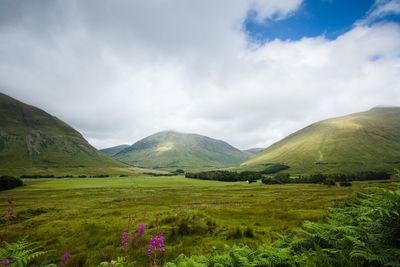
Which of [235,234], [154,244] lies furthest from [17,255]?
[235,234]

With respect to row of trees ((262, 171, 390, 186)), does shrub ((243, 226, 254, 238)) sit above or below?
below

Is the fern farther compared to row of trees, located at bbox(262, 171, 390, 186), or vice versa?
row of trees, located at bbox(262, 171, 390, 186)

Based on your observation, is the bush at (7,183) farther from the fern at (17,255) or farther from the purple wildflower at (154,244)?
the purple wildflower at (154,244)

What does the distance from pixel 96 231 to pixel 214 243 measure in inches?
480

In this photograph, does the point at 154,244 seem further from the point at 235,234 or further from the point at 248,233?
the point at 248,233

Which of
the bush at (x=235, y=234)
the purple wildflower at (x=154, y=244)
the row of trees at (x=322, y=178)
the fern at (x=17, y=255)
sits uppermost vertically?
the row of trees at (x=322, y=178)

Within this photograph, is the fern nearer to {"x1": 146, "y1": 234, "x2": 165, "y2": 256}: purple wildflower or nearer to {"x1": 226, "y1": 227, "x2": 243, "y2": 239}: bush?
{"x1": 146, "y1": 234, "x2": 165, "y2": 256}: purple wildflower

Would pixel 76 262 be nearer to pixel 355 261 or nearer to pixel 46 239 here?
pixel 46 239

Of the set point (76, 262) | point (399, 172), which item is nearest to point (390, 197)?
point (399, 172)

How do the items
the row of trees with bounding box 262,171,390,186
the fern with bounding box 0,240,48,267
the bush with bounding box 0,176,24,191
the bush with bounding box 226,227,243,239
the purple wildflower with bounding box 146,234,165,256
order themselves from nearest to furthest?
the fern with bounding box 0,240,48,267 → the purple wildflower with bounding box 146,234,165,256 → the bush with bounding box 226,227,243,239 → the bush with bounding box 0,176,24,191 → the row of trees with bounding box 262,171,390,186

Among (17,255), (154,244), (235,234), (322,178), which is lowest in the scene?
(235,234)

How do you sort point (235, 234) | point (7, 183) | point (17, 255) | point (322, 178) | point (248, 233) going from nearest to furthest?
point (17, 255)
point (235, 234)
point (248, 233)
point (7, 183)
point (322, 178)

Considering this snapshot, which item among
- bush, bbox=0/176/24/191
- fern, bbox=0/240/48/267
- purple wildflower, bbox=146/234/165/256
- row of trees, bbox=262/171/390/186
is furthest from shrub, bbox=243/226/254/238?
bush, bbox=0/176/24/191

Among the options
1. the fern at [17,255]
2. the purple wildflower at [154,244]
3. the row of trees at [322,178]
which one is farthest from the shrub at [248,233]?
the row of trees at [322,178]
